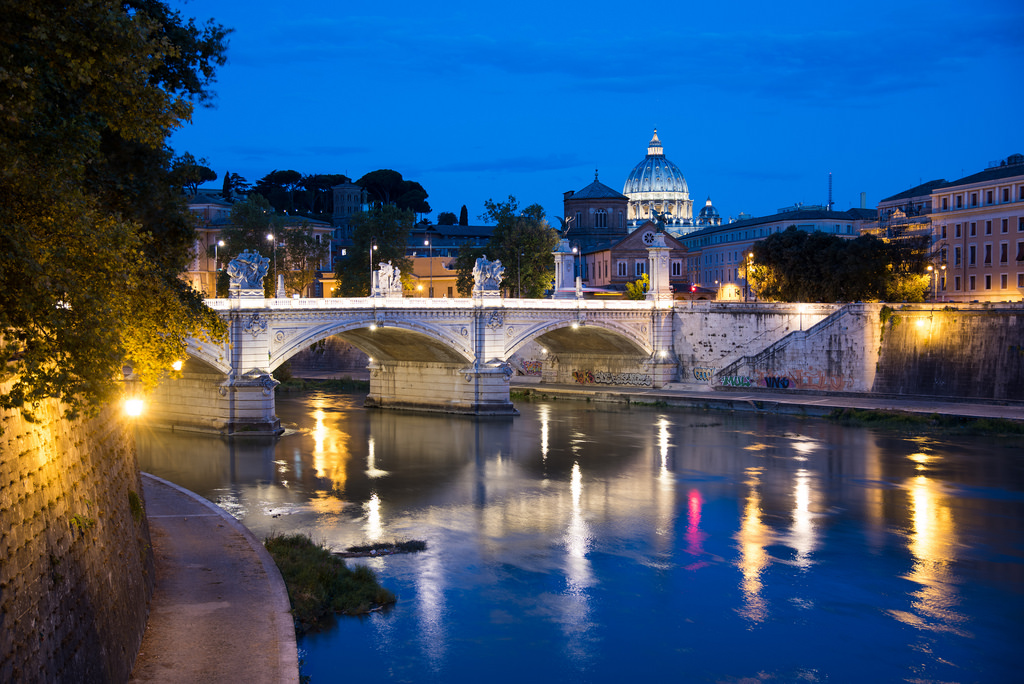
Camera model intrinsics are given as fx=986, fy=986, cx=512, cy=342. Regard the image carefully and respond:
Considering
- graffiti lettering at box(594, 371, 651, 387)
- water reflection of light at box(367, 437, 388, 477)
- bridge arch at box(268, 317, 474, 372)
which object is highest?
bridge arch at box(268, 317, 474, 372)

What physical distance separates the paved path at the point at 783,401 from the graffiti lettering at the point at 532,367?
5.82 m

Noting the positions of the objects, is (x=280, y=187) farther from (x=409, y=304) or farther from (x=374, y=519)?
(x=374, y=519)

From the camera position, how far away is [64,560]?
964cm

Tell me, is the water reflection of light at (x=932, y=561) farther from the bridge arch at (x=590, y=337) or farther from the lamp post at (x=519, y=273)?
the lamp post at (x=519, y=273)

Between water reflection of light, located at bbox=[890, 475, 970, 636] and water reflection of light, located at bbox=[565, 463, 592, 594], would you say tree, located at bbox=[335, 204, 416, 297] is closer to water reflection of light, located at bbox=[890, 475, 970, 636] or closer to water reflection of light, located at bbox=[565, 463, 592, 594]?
water reflection of light, located at bbox=[565, 463, 592, 594]

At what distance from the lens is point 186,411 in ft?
→ 128

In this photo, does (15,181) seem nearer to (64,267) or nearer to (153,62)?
(64,267)

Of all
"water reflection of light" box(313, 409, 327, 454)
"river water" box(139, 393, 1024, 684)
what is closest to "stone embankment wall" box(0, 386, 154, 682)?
"river water" box(139, 393, 1024, 684)

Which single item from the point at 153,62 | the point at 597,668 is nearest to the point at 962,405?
the point at 597,668

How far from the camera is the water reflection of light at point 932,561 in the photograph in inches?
674

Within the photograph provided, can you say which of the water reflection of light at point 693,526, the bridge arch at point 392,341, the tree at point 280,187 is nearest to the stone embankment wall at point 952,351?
the bridge arch at point 392,341

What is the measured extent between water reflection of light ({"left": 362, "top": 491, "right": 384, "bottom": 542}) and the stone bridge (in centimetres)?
1143

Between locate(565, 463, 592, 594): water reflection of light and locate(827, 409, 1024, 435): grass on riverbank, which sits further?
locate(827, 409, 1024, 435): grass on riverbank

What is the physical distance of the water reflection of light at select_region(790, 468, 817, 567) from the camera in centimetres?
2138
